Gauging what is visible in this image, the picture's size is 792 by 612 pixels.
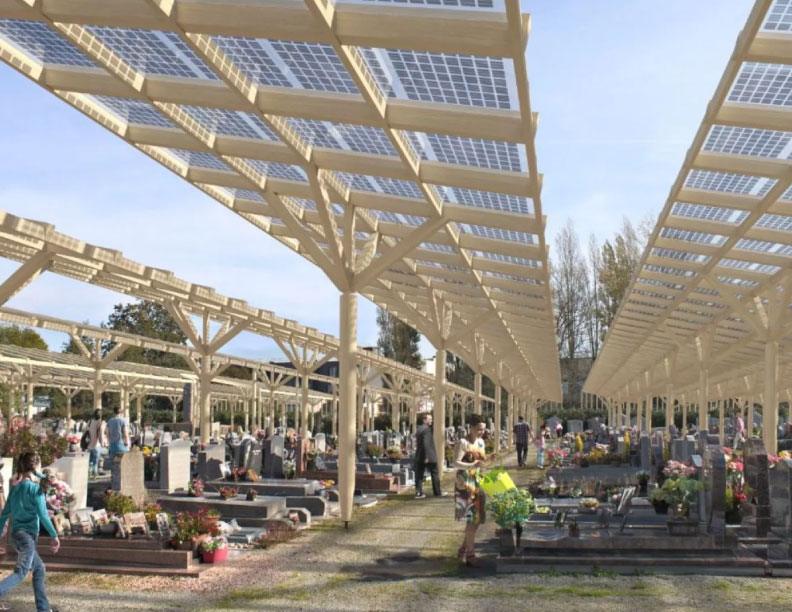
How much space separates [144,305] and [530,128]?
247ft

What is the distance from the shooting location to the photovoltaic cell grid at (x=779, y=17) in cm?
820

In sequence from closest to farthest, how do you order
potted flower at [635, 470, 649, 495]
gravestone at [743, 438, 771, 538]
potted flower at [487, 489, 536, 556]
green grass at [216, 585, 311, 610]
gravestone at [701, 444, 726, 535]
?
green grass at [216, 585, 311, 610] < potted flower at [487, 489, 536, 556] < gravestone at [701, 444, 726, 535] < gravestone at [743, 438, 771, 538] < potted flower at [635, 470, 649, 495]

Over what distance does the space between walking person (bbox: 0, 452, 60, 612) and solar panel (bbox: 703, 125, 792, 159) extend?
8.60 meters

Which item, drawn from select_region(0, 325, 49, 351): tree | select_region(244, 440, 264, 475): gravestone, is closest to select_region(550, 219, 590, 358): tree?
select_region(0, 325, 49, 351): tree

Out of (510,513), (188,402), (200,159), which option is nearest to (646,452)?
(510,513)

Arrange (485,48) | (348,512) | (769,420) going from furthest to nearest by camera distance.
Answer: (769,420), (348,512), (485,48)

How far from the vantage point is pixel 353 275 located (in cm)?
1351

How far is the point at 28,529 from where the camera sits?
7961 mm

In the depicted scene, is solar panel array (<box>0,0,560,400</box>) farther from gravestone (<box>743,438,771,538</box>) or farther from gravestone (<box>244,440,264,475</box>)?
gravestone (<box>244,440,264,475</box>)

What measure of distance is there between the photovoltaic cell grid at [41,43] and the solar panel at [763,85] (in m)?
6.80

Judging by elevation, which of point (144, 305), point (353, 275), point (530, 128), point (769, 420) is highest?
point (144, 305)

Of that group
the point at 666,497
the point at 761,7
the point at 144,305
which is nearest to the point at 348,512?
the point at 666,497

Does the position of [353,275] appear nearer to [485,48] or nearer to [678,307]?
[485,48]

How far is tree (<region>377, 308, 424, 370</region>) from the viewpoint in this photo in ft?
265
